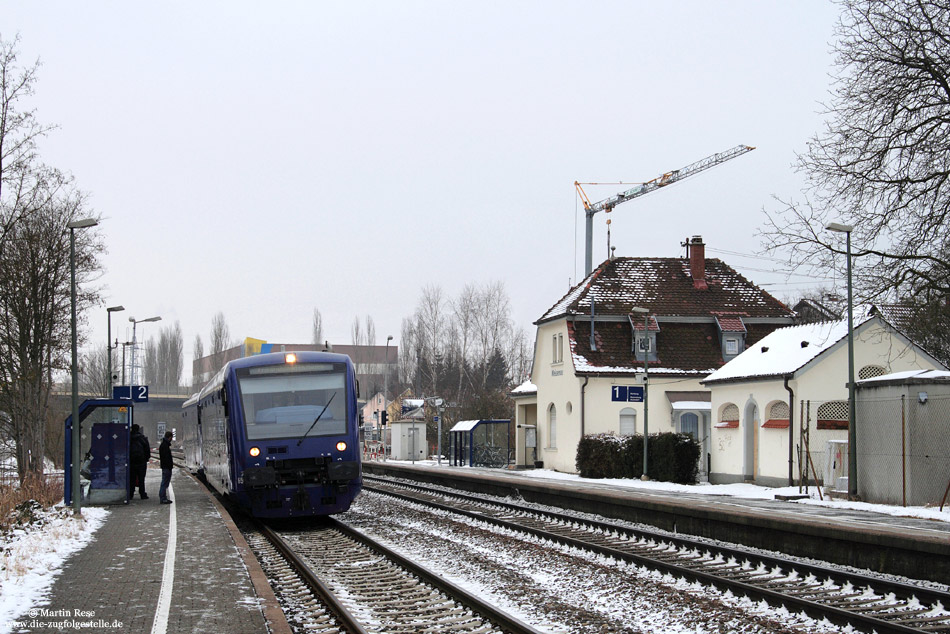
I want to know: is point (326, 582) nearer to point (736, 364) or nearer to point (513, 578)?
point (513, 578)

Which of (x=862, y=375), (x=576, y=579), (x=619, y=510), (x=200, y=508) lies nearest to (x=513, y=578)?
(x=576, y=579)

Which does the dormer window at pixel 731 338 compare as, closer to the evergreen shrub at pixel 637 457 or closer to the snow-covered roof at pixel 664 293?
the snow-covered roof at pixel 664 293

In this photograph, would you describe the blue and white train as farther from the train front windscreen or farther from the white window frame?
the white window frame

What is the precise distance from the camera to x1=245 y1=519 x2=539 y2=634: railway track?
9.02 meters

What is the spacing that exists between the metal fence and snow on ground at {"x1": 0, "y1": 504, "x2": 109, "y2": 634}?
14978mm

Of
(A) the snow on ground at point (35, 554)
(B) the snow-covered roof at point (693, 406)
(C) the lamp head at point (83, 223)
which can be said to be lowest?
(A) the snow on ground at point (35, 554)

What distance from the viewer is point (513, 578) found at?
38.6ft

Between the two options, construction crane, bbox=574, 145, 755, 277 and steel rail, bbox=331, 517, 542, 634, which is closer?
steel rail, bbox=331, 517, 542, 634

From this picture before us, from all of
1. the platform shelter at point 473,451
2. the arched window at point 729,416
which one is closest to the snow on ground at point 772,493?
the arched window at point 729,416

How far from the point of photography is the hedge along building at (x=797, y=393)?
1046 inches

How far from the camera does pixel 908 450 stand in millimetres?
19781

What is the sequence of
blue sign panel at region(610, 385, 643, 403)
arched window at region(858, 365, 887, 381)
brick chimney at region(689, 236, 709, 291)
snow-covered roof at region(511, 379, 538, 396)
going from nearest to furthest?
1. arched window at region(858, 365, 887, 381)
2. blue sign panel at region(610, 385, 643, 403)
3. brick chimney at region(689, 236, 709, 291)
4. snow-covered roof at region(511, 379, 538, 396)

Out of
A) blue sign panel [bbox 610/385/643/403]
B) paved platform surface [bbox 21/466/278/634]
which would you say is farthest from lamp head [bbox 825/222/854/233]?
paved platform surface [bbox 21/466/278/634]

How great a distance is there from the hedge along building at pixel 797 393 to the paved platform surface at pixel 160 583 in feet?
53.3
